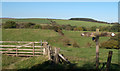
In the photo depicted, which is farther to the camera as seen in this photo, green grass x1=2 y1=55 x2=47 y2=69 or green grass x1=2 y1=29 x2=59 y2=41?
green grass x1=2 y1=29 x2=59 y2=41

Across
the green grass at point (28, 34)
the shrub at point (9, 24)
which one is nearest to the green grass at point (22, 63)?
the green grass at point (28, 34)

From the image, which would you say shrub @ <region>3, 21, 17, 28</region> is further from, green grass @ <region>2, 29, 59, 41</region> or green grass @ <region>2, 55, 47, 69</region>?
green grass @ <region>2, 55, 47, 69</region>

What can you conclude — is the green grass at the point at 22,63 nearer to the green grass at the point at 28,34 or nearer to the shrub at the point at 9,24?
the green grass at the point at 28,34

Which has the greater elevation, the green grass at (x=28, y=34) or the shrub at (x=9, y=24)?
the shrub at (x=9, y=24)

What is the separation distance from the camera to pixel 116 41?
1096 inches

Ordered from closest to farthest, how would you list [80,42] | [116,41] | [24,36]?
[116,41], [80,42], [24,36]

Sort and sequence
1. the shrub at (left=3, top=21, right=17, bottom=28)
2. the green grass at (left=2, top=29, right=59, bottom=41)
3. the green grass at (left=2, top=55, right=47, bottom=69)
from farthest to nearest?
the shrub at (left=3, top=21, right=17, bottom=28)
the green grass at (left=2, top=29, right=59, bottom=41)
the green grass at (left=2, top=55, right=47, bottom=69)

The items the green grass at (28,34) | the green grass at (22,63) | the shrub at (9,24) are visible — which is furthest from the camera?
the shrub at (9,24)

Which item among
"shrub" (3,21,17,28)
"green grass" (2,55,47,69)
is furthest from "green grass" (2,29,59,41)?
"green grass" (2,55,47,69)

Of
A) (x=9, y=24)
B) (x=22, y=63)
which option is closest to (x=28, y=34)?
(x=9, y=24)

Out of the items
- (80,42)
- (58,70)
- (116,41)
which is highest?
(58,70)

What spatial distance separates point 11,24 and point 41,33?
11387 millimetres

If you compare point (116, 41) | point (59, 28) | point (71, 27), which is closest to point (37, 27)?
point (59, 28)

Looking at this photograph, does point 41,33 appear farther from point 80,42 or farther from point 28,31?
point 80,42
